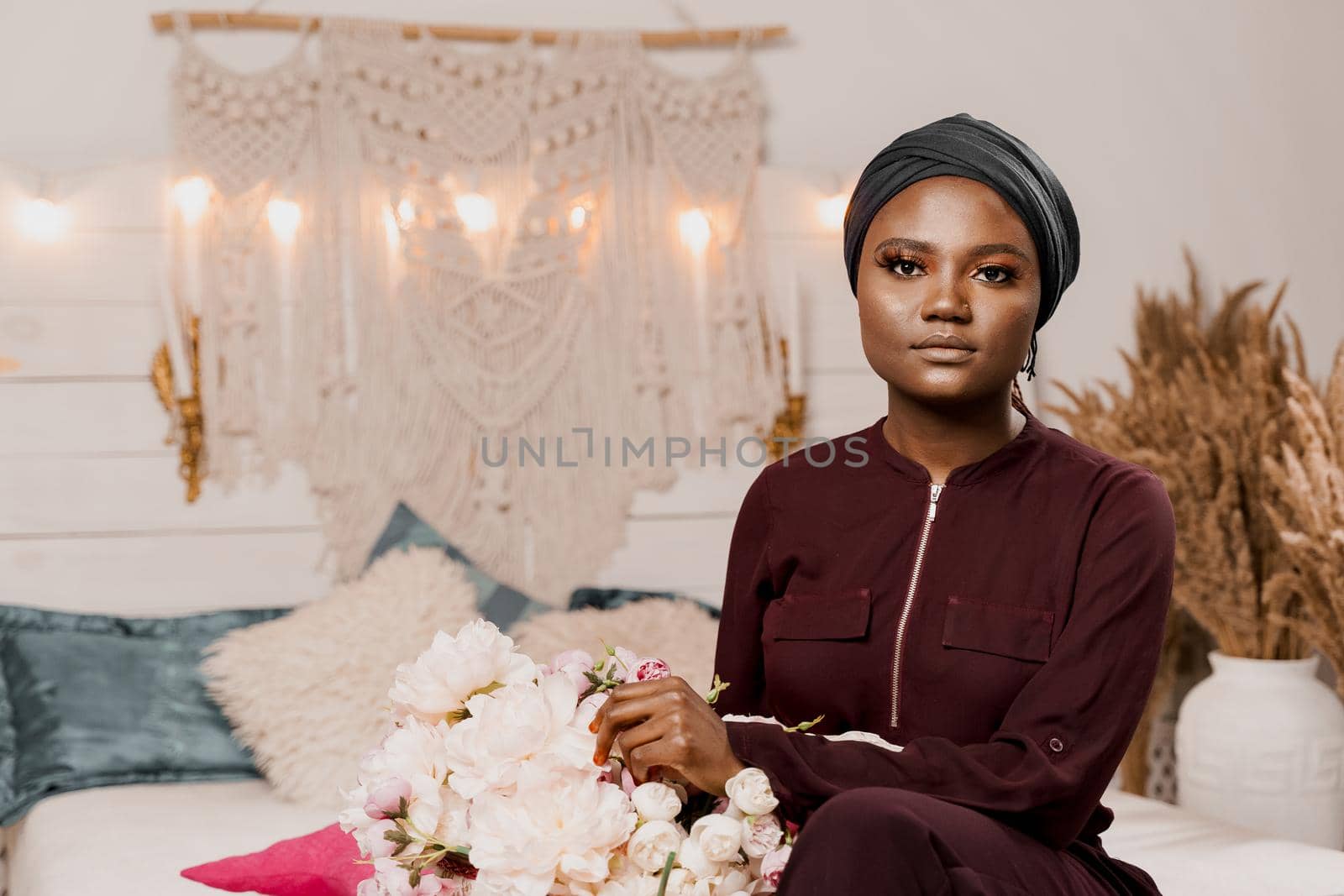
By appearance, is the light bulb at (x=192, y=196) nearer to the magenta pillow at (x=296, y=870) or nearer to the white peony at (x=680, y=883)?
the magenta pillow at (x=296, y=870)

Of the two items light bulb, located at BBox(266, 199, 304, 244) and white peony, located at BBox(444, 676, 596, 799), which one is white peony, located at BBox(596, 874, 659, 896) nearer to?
white peony, located at BBox(444, 676, 596, 799)

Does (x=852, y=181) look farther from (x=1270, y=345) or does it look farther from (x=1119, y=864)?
(x=1119, y=864)

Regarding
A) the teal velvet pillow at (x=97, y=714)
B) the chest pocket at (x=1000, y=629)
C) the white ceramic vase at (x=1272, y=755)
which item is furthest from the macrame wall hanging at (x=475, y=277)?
the chest pocket at (x=1000, y=629)

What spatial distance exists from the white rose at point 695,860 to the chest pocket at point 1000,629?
0.36m

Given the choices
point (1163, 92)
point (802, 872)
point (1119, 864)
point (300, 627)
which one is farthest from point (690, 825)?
point (1163, 92)

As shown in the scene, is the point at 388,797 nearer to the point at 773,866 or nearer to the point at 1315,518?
the point at 773,866

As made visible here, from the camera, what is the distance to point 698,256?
2760mm

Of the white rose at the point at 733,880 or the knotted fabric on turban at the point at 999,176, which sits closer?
the white rose at the point at 733,880

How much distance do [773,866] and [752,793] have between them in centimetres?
6

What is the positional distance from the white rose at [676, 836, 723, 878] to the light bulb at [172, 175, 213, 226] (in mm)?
1943

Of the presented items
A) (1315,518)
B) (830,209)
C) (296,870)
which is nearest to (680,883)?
(296,870)

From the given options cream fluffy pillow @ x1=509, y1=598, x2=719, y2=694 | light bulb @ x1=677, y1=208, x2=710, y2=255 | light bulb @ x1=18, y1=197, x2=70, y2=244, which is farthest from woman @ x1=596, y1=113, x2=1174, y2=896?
light bulb @ x1=18, y1=197, x2=70, y2=244

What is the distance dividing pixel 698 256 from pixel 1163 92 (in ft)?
3.95

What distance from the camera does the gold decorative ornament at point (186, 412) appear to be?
2.49 metres
